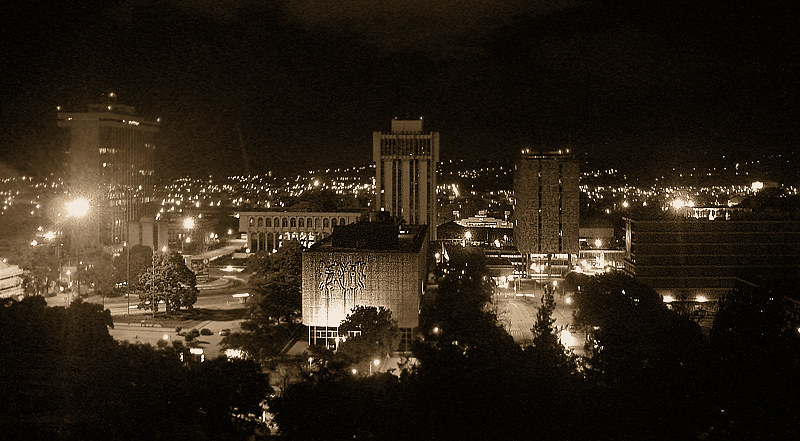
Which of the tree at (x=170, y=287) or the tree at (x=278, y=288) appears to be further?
the tree at (x=170, y=287)

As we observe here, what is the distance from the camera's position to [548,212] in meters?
51.2

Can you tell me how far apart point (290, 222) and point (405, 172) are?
1100 cm

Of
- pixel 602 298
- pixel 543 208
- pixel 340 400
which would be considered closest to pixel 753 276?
pixel 602 298

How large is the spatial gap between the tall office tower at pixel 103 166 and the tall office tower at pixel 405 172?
22.7 m

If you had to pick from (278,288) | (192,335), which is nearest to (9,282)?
(192,335)

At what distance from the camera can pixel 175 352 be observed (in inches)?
753

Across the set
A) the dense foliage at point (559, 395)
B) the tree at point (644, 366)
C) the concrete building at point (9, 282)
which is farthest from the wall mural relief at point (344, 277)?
the concrete building at point (9, 282)

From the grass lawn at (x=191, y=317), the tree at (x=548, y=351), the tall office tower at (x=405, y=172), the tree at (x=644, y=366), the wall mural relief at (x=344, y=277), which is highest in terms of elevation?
the tall office tower at (x=405, y=172)

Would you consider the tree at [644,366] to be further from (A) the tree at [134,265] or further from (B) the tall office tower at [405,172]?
(B) the tall office tower at [405,172]

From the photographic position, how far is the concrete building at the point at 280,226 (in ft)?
194

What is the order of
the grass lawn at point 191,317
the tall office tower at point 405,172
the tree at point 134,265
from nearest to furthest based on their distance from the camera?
the grass lawn at point 191,317, the tree at point 134,265, the tall office tower at point 405,172

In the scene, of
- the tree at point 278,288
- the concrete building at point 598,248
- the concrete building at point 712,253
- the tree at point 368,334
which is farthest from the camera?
the concrete building at point 598,248

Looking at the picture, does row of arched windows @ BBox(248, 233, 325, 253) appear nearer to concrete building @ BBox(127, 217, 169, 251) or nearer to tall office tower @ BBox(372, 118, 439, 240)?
tall office tower @ BBox(372, 118, 439, 240)

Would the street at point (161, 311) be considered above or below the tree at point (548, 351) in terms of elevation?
below
